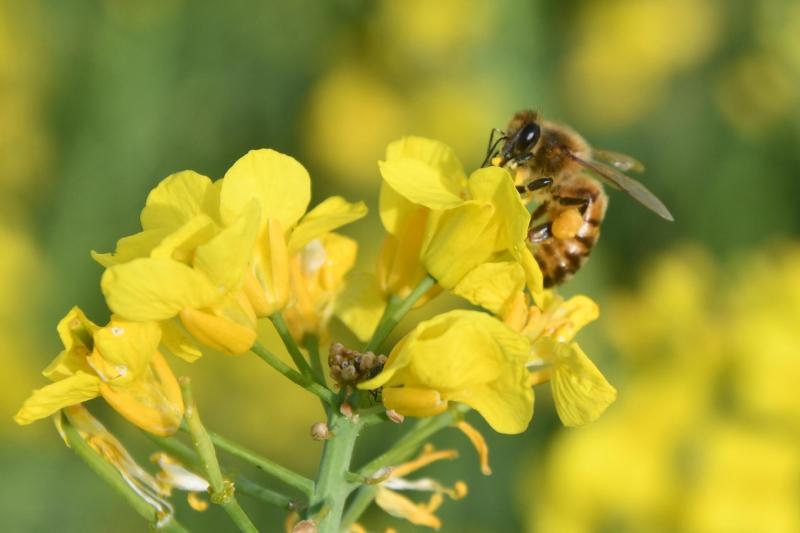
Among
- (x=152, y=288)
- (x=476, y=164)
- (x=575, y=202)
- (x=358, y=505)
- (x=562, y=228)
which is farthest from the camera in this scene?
(x=476, y=164)

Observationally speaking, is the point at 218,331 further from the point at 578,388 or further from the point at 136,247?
the point at 578,388

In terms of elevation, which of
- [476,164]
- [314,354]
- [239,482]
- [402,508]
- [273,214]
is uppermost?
[273,214]

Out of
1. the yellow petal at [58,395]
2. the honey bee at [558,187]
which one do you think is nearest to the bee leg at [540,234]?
the honey bee at [558,187]

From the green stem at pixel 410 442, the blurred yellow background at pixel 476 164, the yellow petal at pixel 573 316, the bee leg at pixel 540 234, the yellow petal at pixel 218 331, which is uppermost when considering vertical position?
the yellow petal at pixel 218 331

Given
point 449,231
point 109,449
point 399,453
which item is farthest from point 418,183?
point 109,449

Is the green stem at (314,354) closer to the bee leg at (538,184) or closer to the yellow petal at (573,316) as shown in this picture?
the yellow petal at (573,316)

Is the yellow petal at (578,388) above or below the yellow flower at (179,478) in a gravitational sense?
above

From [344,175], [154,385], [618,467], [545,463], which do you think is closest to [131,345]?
[154,385]
